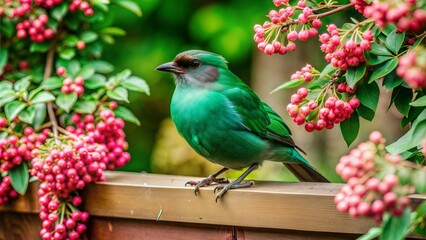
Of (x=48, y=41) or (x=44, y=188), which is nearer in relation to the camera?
(x=44, y=188)

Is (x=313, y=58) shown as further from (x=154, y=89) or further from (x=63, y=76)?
(x=63, y=76)

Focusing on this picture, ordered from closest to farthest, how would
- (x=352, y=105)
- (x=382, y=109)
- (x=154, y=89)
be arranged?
1. (x=352, y=105)
2. (x=382, y=109)
3. (x=154, y=89)

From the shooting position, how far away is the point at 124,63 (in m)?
6.71

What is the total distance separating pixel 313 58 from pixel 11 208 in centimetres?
379

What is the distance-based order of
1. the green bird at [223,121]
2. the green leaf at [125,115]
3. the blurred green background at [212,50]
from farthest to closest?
1. the blurred green background at [212,50]
2. the green leaf at [125,115]
3. the green bird at [223,121]

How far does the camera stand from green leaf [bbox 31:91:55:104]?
114 inches

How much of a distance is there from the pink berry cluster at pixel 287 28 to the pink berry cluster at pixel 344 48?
11 centimetres

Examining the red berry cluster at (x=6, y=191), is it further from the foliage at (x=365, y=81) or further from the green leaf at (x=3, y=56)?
the foliage at (x=365, y=81)

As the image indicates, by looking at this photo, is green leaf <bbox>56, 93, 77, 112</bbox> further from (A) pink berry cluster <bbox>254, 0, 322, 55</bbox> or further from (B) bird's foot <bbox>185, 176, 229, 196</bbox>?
(A) pink berry cluster <bbox>254, 0, 322, 55</bbox>

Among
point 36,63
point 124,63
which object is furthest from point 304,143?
point 36,63

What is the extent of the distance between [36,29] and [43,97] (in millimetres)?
458

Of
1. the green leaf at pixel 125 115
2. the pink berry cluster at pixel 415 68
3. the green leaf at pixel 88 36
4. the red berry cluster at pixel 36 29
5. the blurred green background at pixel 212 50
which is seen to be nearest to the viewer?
the pink berry cluster at pixel 415 68

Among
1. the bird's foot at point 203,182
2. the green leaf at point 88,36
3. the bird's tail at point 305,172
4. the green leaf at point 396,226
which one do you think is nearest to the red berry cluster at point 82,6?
the green leaf at point 88,36

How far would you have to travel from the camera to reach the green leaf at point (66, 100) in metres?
2.99
